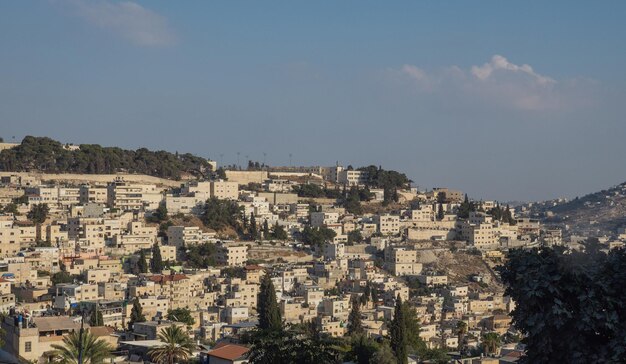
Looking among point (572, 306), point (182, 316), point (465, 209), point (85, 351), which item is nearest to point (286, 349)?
point (85, 351)

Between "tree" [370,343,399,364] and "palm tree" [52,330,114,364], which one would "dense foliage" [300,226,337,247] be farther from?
"palm tree" [52,330,114,364]

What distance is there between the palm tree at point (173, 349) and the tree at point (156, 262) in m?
21.9

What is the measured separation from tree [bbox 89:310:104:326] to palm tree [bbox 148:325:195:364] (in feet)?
26.7

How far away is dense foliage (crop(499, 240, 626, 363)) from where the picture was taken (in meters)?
10.1

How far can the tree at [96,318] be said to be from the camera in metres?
27.8

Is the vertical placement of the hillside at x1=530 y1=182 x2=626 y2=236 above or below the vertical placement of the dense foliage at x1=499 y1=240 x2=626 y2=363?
above

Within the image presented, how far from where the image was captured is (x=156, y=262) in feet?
138

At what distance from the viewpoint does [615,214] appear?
8194 centimetres

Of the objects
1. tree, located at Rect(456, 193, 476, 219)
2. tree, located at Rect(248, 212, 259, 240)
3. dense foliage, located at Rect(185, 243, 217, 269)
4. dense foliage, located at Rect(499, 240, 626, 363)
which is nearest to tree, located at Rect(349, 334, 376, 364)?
dense foliage, located at Rect(499, 240, 626, 363)

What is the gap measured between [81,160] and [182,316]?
29.5m

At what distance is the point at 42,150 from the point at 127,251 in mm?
16869

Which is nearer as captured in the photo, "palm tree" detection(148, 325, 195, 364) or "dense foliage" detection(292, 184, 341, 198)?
"palm tree" detection(148, 325, 195, 364)

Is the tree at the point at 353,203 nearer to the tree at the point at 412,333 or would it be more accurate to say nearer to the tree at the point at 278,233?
the tree at the point at 278,233

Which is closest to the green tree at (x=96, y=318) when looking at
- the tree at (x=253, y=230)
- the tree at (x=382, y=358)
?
the tree at (x=382, y=358)
